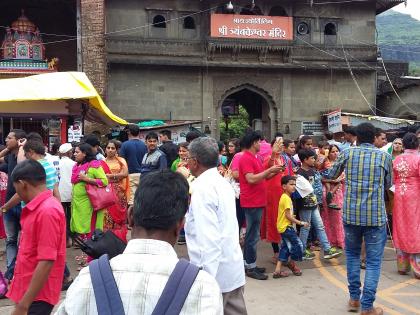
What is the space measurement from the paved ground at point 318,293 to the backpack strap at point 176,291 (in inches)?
133

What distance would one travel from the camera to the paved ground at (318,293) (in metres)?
4.75

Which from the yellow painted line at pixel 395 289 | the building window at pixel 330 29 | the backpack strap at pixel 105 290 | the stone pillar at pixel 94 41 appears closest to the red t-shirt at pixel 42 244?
the backpack strap at pixel 105 290

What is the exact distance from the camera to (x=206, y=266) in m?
2.83

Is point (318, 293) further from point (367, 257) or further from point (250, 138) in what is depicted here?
point (250, 138)

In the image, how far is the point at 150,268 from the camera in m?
1.55

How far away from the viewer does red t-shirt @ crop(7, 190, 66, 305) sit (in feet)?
9.12

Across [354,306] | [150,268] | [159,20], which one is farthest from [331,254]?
[159,20]

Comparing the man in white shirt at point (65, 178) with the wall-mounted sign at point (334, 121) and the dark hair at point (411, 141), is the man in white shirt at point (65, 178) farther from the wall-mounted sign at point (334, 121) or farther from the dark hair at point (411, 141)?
the wall-mounted sign at point (334, 121)

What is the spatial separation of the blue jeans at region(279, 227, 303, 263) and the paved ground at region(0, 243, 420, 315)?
273 mm

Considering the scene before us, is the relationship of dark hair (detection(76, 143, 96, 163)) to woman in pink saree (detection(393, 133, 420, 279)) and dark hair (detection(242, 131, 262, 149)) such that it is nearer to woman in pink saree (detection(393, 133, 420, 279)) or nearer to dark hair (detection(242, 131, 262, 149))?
dark hair (detection(242, 131, 262, 149))

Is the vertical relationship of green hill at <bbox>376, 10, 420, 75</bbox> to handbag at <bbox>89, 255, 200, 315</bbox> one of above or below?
above

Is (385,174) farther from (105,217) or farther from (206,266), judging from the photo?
(105,217)

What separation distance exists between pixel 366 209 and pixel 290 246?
4.69 ft

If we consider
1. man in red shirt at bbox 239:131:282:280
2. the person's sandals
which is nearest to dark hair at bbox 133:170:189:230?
man in red shirt at bbox 239:131:282:280
